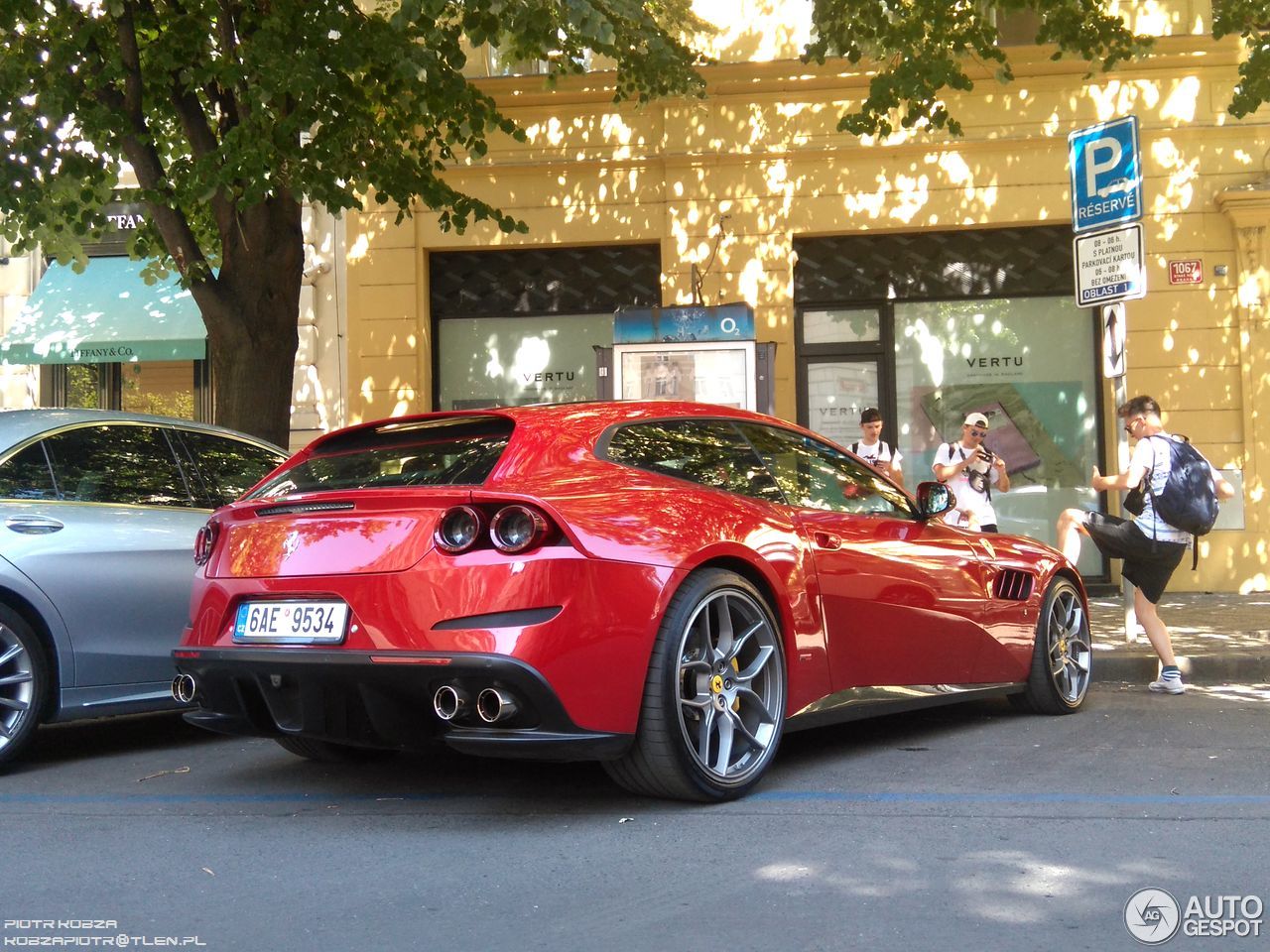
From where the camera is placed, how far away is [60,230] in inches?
427

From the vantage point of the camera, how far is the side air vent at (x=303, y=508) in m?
4.59

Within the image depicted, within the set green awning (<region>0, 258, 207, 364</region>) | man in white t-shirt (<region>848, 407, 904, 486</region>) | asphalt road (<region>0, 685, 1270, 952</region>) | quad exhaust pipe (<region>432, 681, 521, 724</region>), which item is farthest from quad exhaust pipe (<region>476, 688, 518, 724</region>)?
green awning (<region>0, 258, 207, 364</region>)

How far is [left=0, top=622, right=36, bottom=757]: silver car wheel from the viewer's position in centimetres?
555

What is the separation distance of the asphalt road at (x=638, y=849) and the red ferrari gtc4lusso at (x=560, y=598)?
31 cm

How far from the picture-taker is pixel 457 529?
4.35 meters

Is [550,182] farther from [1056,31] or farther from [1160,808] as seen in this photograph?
[1160,808]

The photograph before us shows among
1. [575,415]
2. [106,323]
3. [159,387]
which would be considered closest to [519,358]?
[159,387]

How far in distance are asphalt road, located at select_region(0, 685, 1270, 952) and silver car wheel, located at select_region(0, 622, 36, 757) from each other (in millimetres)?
224

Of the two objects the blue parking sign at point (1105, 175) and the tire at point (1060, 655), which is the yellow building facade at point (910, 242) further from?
the tire at point (1060, 655)

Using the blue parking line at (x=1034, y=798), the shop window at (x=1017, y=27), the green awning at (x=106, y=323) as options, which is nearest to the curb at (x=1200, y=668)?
the blue parking line at (x=1034, y=798)

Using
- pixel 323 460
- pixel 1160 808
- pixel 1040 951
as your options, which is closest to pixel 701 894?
pixel 1040 951

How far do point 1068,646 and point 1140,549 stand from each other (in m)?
1.05

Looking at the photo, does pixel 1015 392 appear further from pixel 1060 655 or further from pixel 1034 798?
pixel 1034 798

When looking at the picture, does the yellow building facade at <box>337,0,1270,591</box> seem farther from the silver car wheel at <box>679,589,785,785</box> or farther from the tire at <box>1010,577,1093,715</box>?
A: the silver car wheel at <box>679,589,785,785</box>
